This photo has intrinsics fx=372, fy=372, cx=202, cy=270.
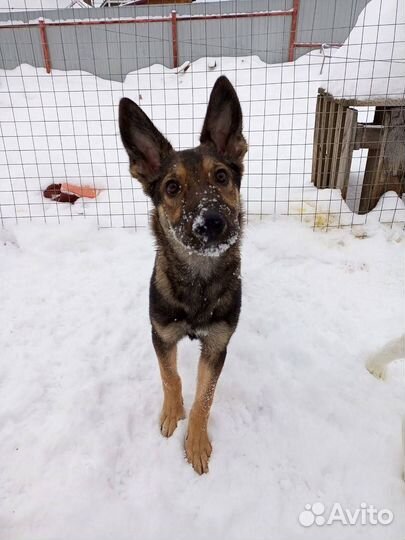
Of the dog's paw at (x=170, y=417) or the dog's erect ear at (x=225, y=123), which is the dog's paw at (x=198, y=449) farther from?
the dog's erect ear at (x=225, y=123)

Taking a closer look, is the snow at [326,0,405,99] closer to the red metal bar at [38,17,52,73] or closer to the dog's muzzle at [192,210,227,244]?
the dog's muzzle at [192,210,227,244]

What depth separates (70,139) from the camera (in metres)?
8.31

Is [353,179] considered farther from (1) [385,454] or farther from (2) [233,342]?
(1) [385,454]

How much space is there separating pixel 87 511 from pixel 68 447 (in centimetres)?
44

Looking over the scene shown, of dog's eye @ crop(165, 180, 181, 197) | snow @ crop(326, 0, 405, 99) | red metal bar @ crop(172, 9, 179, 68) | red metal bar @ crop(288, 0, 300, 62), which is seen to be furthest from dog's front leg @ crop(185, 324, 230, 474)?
red metal bar @ crop(288, 0, 300, 62)

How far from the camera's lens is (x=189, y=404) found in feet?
9.37

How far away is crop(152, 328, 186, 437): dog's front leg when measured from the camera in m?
2.53

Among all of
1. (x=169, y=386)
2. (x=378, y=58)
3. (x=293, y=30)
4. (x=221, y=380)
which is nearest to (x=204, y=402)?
(x=169, y=386)

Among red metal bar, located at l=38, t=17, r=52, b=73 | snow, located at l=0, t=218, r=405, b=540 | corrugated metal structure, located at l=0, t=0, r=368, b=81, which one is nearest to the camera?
snow, located at l=0, t=218, r=405, b=540

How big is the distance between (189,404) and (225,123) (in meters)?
2.07

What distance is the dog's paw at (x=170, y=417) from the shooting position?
103 inches

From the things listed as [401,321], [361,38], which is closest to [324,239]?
[401,321]

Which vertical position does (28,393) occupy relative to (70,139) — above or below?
below

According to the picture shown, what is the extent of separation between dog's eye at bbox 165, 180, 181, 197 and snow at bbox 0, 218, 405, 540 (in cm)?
152
